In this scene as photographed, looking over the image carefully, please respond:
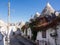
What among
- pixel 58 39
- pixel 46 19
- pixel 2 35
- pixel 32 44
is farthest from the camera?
pixel 32 44

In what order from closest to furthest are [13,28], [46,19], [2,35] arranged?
1. [2,35]
2. [46,19]
3. [13,28]

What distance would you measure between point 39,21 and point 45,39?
16.6 ft

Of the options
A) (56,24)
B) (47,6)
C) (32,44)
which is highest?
(47,6)

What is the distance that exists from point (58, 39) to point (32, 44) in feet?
35.4

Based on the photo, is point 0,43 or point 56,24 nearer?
point 56,24

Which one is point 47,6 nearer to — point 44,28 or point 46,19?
point 46,19

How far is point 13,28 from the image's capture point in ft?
183

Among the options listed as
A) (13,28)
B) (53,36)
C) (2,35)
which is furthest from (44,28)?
(13,28)

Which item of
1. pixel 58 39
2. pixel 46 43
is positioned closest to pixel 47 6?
pixel 46 43

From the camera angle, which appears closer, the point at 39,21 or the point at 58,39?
the point at 58,39

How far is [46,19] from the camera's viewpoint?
26750 mm

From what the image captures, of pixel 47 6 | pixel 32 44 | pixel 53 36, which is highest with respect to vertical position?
pixel 47 6

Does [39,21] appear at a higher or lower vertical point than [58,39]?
higher

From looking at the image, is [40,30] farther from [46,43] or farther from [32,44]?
[32,44]
